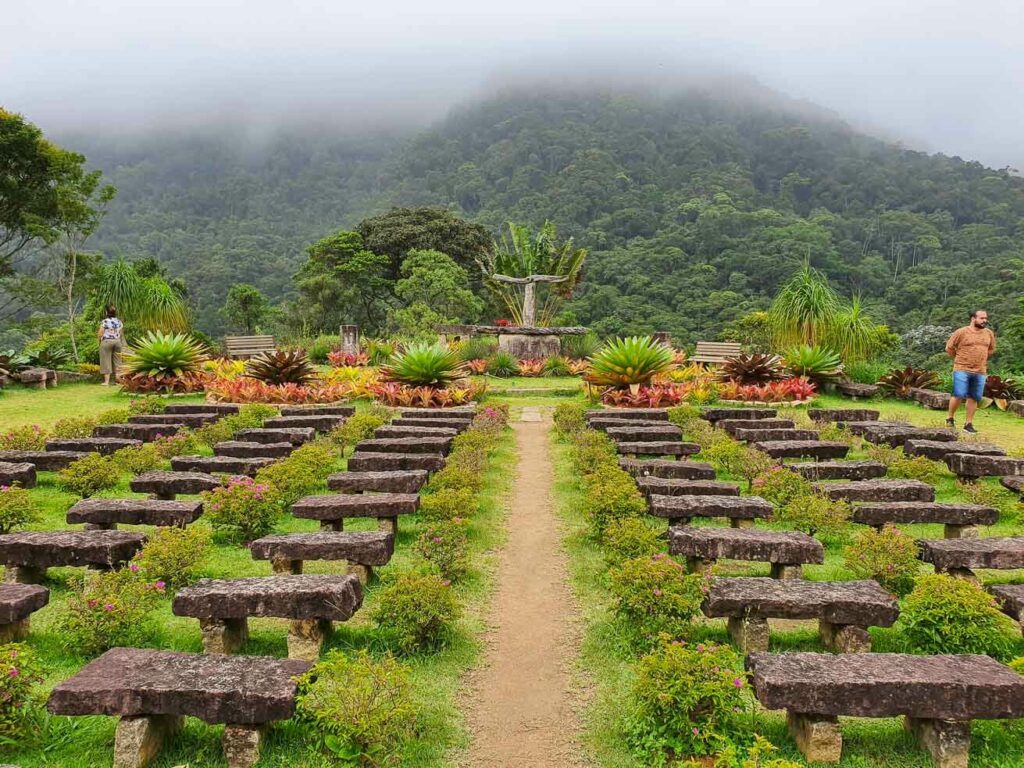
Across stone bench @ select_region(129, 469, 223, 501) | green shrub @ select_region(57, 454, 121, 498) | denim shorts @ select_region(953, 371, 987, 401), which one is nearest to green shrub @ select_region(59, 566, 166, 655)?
stone bench @ select_region(129, 469, 223, 501)

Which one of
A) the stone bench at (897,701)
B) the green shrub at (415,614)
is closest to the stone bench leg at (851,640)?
the stone bench at (897,701)

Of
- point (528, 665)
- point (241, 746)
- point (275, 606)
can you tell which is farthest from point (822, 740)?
point (275, 606)

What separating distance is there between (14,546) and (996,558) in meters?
6.10

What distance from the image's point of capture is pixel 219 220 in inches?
2997

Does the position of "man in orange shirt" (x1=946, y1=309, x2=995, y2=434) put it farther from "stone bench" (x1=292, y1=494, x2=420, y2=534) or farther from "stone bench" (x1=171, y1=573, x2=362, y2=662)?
"stone bench" (x1=171, y1=573, x2=362, y2=662)

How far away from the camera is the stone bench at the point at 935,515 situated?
591 centimetres

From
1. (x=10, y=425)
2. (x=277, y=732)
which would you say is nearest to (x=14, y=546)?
(x=277, y=732)

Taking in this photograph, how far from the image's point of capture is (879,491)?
21.9ft

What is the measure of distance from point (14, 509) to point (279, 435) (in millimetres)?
3714

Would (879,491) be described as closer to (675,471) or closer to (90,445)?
(675,471)

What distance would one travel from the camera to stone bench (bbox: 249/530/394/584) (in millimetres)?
4945

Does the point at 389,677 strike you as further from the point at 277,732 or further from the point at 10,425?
the point at 10,425

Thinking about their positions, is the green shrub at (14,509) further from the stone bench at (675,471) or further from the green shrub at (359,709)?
the stone bench at (675,471)

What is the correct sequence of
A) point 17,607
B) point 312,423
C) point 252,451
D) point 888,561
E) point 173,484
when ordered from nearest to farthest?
1. point 17,607
2. point 888,561
3. point 173,484
4. point 252,451
5. point 312,423
